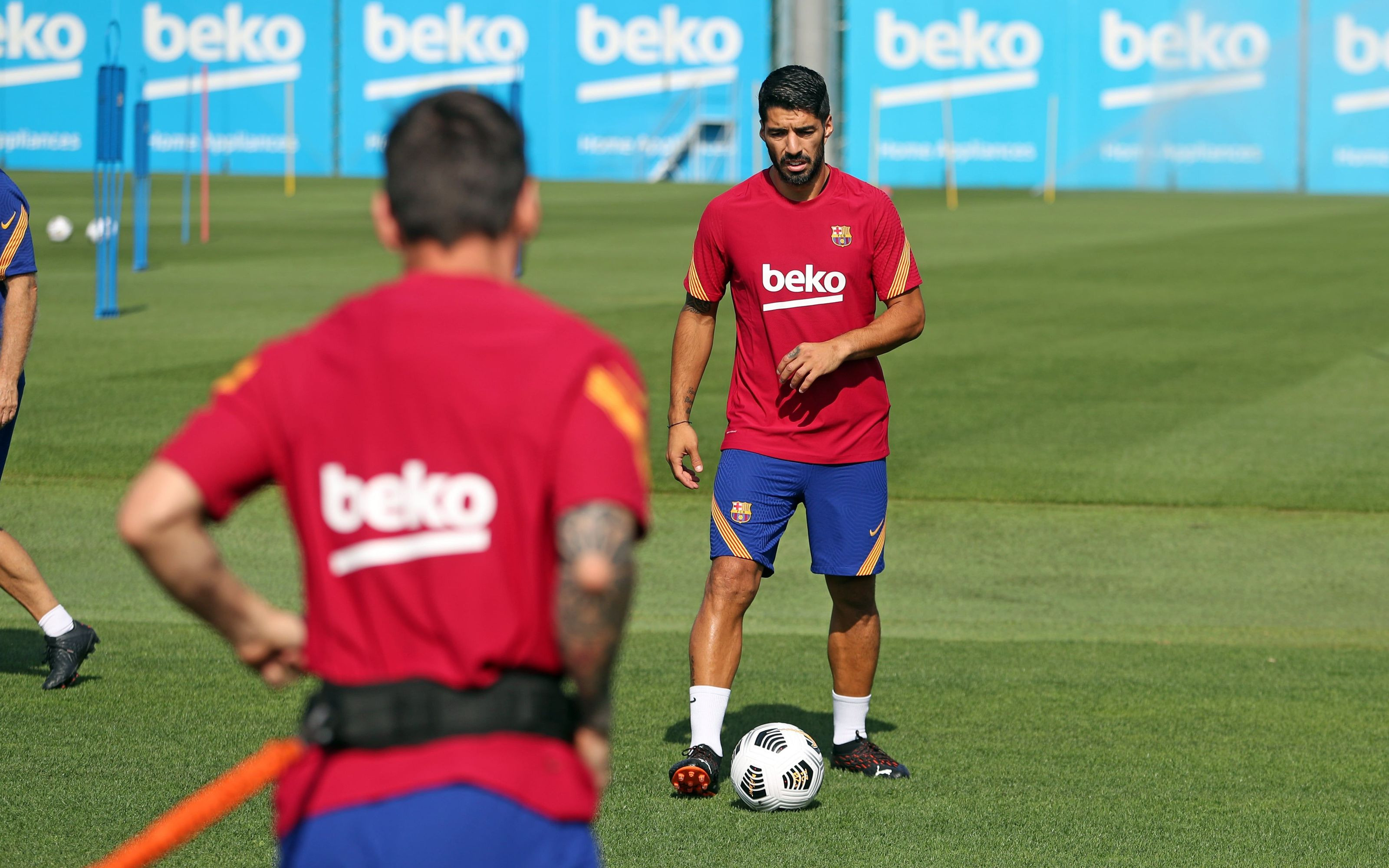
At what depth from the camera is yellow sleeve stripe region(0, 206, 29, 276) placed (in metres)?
6.68

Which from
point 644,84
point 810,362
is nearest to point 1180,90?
point 644,84

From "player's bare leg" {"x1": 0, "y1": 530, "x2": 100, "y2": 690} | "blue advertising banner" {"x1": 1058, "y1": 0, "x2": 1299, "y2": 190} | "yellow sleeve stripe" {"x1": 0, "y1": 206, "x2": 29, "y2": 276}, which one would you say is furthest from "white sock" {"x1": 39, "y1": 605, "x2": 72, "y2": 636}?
"blue advertising banner" {"x1": 1058, "y1": 0, "x2": 1299, "y2": 190}

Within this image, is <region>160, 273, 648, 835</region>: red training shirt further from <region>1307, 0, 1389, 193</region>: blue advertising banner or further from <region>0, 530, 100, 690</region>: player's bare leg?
<region>1307, 0, 1389, 193</region>: blue advertising banner

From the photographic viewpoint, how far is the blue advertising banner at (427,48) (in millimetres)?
50656

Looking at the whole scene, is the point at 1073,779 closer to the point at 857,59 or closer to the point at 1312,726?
the point at 1312,726

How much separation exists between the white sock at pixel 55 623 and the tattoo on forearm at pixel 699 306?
113 inches

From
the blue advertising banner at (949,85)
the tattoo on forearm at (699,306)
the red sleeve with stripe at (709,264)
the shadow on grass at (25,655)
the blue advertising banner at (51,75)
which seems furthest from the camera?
the blue advertising banner at (51,75)

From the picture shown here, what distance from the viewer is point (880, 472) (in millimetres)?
6305

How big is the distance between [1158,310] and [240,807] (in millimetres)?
18171

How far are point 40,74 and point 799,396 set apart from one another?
50.3 metres

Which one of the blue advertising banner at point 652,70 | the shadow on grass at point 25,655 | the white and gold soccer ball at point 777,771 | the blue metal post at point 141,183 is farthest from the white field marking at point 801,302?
the blue advertising banner at point 652,70

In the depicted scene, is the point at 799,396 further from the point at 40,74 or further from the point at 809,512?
the point at 40,74

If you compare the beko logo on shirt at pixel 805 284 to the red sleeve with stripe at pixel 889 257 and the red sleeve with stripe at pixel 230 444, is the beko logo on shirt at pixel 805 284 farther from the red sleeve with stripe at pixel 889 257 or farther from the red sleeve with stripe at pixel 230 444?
the red sleeve with stripe at pixel 230 444

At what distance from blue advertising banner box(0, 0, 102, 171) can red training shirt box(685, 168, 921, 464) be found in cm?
4897
